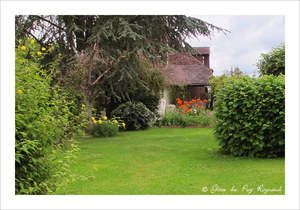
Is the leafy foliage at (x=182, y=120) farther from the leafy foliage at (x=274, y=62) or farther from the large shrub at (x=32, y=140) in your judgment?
the large shrub at (x=32, y=140)

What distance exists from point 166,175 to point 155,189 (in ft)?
3.06

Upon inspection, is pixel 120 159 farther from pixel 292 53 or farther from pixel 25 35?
pixel 25 35

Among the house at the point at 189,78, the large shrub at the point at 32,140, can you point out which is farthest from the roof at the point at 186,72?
the large shrub at the point at 32,140

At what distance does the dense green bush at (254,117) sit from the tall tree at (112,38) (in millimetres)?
5668

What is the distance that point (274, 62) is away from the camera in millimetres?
18656

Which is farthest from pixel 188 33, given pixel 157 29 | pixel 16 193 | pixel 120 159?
pixel 16 193

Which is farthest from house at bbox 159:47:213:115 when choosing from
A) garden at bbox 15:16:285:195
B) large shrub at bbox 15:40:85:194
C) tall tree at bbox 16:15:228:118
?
large shrub at bbox 15:40:85:194

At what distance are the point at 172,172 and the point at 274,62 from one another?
15153 mm

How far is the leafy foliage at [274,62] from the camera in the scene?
1825 centimetres

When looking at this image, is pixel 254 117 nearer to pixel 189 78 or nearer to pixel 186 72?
pixel 189 78

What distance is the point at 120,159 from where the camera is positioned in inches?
288

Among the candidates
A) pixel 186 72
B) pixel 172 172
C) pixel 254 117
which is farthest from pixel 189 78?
pixel 172 172

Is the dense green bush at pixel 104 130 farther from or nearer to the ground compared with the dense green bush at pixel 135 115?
nearer to the ground

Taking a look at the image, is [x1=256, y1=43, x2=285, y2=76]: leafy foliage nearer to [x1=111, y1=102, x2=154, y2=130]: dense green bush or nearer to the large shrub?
[x1=111, y1=102, x2=154, y2=130]: dense green bush
